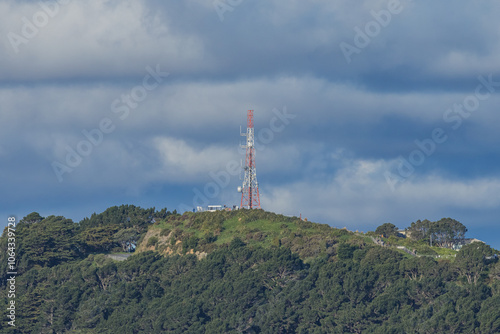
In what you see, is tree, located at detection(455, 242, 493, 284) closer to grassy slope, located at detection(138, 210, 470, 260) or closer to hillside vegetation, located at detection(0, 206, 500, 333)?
hillside vegetation, located at detection(0, 206, 500, 333)

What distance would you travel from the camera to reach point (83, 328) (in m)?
182

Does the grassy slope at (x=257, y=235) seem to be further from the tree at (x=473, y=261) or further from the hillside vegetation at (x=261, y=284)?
the tree at (x=473, y=261)

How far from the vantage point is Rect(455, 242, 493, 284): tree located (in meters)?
168

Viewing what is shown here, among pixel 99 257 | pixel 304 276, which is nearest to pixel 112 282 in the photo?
pixel 99 257

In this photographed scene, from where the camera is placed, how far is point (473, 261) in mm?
167875

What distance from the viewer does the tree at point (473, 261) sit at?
168m

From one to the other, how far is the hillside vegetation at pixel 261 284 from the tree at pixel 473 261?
0.14 m

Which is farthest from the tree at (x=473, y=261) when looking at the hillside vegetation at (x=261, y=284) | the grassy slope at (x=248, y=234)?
the grassy slope at (x=248, y=234)

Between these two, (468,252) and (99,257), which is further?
(99,257)

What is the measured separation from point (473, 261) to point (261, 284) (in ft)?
100

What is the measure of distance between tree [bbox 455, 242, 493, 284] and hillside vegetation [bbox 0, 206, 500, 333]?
138 mm

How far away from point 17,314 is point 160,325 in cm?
2573

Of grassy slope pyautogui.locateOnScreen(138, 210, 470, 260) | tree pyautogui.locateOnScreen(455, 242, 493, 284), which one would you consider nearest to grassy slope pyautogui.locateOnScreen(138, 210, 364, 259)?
grassy slope pyautogui.locateOnScreen(138, 210, 470, 260)

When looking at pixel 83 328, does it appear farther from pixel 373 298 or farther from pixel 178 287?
pixel 373 298
